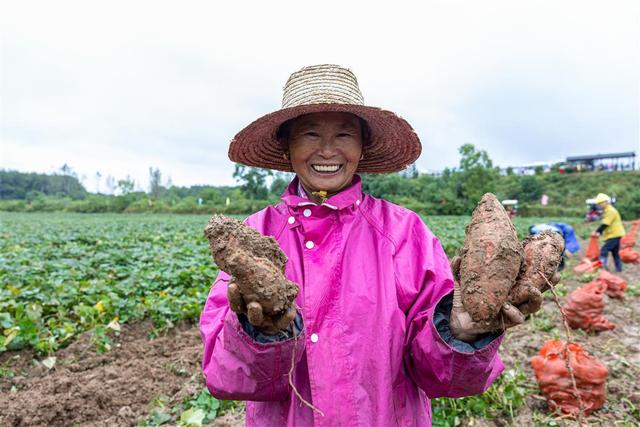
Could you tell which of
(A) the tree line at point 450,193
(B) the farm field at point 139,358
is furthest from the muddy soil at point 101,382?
(A) the tree line at point 450,193

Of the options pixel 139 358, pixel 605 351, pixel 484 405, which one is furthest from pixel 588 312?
pixel 139 358

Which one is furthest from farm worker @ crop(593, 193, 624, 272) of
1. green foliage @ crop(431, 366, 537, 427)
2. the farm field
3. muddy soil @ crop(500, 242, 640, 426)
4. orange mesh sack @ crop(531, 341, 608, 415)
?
green foliage @ crop(431, 366, 537, 427)

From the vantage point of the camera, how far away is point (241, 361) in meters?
1.12

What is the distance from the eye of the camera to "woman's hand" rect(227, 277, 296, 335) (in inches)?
38.5

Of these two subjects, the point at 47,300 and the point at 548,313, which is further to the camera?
the point at 548,313

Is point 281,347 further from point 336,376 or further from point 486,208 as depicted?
point 486,208

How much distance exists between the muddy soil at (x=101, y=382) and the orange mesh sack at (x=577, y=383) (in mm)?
1827

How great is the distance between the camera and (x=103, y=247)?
881 cm

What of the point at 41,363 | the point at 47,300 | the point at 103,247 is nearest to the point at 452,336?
the point at 41,363

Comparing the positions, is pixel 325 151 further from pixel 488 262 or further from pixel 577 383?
pixel 577 383

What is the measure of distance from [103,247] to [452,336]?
8.99m

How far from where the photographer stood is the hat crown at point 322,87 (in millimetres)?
1412

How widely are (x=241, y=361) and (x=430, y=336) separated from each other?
1.64ft

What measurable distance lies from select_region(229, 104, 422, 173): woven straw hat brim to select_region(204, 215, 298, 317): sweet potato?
1.60 ft
